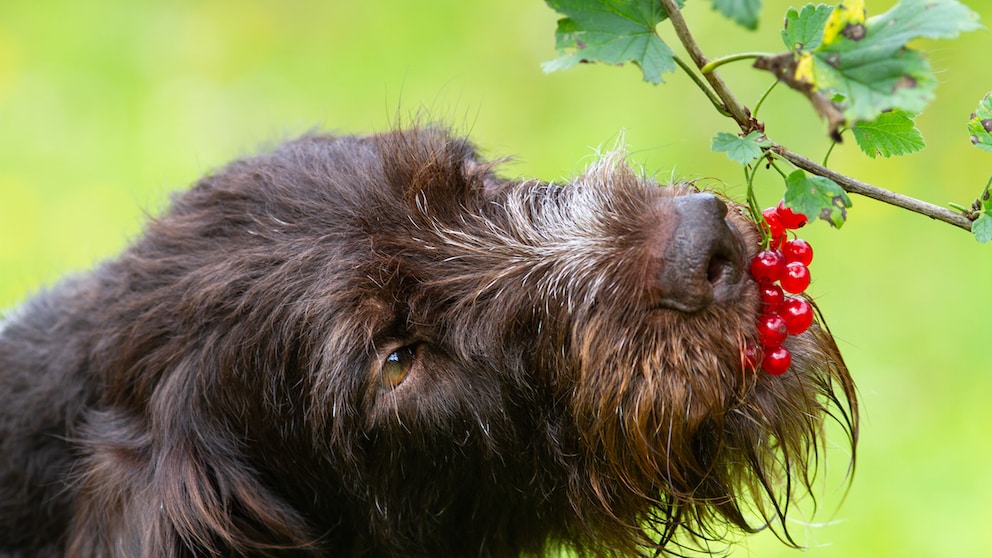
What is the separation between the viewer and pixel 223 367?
325 cm

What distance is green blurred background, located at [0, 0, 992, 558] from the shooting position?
240 inches

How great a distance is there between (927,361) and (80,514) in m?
5.07

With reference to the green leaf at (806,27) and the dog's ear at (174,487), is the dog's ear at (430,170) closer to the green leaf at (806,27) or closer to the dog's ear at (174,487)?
the dog's ear at (174,487)

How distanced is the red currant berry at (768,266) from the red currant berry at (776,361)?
0.62ft

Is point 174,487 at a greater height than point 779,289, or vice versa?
point 779,289

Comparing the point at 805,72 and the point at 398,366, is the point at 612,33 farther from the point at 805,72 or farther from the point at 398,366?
the point at 398,366

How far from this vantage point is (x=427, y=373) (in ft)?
10.2

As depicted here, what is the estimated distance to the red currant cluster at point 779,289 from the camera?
8.98 ft

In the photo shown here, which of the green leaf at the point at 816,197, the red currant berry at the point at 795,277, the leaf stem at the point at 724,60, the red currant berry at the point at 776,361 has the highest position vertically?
the leaf stem at the point at 724,60

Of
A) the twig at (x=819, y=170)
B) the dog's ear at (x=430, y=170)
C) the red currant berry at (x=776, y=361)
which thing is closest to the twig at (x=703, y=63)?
the twig at (x=819, y=170)

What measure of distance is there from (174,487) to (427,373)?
86 cm

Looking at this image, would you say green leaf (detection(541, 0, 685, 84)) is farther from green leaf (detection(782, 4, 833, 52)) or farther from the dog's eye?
the dog's eye

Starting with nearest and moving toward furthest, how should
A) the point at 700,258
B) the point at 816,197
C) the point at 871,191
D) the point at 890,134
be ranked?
the point at 816,197, the point at 871,191, the point at 890,134, the point at 700,258

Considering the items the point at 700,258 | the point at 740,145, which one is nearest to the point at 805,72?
the point at 740,145
